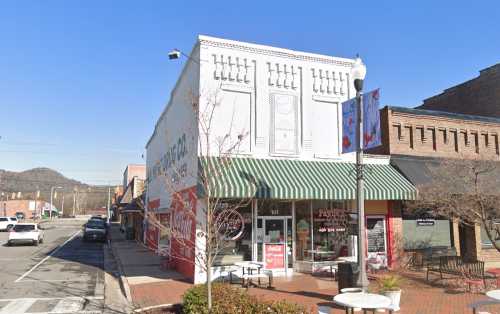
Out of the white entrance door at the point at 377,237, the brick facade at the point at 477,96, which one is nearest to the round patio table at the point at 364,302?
the white entrance door at the point at 377,237

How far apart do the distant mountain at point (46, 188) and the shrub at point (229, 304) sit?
90871mm

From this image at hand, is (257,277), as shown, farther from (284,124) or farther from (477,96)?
(477,96)

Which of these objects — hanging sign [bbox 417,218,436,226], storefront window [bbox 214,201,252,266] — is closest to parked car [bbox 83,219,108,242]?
storefront window [bbox 214,201,252,266]

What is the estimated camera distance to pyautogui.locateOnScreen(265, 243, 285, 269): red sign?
16.0m

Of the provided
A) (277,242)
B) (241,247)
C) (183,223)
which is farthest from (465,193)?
(183,223)

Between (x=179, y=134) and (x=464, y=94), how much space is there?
18428 millimetres

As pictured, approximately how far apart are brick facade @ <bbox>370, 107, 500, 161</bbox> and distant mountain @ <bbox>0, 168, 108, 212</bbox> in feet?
285

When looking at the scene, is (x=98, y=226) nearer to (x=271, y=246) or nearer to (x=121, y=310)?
(x=271, y=246)

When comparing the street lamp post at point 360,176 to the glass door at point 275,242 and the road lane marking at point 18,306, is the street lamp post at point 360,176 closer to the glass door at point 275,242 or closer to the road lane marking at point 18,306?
the glass door at point 275,242

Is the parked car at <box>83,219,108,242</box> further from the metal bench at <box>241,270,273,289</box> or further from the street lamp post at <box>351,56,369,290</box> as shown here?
the street lamp post at <box>351,56,369,290</box>

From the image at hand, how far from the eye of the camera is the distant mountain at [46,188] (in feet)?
346

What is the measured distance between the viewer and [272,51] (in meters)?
16.8

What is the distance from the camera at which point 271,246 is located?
52.6 feet

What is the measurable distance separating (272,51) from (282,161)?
4216mm
